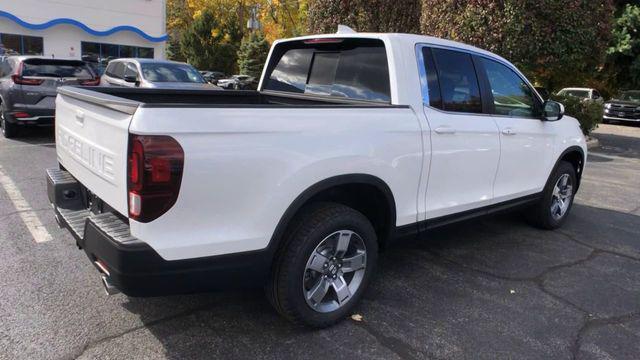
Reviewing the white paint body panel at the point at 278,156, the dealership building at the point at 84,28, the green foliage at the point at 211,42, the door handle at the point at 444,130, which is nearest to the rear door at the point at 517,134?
the white paint body panel at the point at 278,156

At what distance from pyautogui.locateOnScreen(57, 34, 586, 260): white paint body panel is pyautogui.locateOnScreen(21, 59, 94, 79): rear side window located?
684 cm

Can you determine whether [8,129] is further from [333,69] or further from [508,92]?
[508,92]

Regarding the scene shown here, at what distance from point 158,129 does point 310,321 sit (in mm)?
1507

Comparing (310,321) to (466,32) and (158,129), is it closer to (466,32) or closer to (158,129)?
(158,129)

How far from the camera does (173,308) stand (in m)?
3.36

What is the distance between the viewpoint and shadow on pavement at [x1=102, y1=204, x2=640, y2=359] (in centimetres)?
300

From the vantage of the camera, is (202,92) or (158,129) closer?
(158,129)

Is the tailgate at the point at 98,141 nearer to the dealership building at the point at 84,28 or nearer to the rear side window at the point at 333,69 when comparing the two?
the rear side window at the point at 333,69

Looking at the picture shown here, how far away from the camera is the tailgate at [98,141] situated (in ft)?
8.13

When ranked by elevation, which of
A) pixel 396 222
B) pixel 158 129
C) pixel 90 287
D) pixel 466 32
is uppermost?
pixel 466 32

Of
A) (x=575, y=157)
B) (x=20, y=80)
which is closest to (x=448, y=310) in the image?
(x=575, y=157)

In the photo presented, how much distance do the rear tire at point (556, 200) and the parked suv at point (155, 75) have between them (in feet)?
26.0

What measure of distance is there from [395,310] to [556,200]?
2960 mm

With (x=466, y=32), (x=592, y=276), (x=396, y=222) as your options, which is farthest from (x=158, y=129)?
(x=466, y=32)
